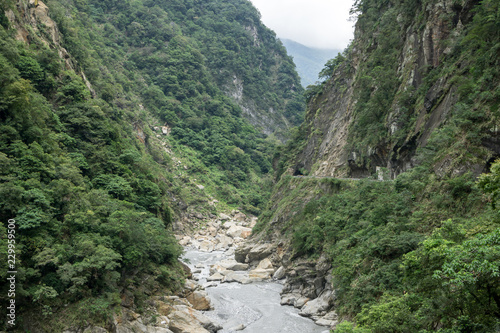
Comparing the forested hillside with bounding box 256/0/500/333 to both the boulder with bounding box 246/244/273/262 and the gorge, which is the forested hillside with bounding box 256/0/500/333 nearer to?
the gorge

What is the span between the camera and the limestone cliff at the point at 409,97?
16.8 metres

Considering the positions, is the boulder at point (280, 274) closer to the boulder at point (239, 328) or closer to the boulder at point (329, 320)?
the boulder at point (329, 320)

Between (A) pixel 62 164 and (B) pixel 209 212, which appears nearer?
(A) pixel 62 164

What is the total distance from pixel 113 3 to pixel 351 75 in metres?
76.4

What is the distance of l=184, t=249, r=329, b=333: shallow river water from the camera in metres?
21.0

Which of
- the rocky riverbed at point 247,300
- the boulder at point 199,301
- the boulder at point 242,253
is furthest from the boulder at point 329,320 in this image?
the boulder at point 242,253

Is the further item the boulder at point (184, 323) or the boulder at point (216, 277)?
the boulder at point (216, 277)

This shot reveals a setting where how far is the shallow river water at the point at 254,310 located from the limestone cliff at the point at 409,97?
1242cm

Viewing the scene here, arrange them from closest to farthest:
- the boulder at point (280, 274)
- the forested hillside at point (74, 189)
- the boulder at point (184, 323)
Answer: the forested hillside at point (74, 189), the boulder at point (184, 323), the boulder at point (280, 274)

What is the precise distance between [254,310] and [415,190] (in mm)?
13516

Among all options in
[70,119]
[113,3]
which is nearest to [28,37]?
[70,119]

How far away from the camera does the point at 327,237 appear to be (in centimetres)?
2641

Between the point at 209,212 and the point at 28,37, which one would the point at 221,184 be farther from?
the point at 28,37

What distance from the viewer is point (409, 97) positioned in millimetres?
26328
